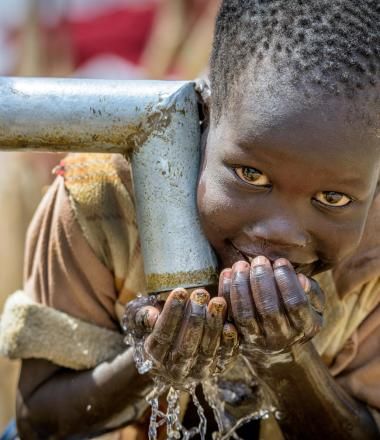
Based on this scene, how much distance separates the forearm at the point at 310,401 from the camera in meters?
1.66

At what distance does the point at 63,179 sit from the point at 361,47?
0.67 meters

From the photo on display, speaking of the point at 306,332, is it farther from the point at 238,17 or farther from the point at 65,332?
the point at 65,332

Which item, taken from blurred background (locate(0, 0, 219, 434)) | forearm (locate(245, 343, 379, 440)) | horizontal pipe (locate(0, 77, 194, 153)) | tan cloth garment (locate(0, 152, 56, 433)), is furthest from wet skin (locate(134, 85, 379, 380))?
blurred background (locate(0, 0, 219, 434))

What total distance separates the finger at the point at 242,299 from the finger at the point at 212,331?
0.7 inches

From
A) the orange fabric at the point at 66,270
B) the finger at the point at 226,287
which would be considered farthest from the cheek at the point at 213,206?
the orange fabric at the point at 66,270

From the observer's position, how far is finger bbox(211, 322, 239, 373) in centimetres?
139

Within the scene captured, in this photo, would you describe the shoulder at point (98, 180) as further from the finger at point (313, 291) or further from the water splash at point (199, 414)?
the finger at point (313, 291)

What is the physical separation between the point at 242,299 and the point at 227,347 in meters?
0.10

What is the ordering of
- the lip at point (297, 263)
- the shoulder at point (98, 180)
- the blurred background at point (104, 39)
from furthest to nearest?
1. the blurred background at point (104, 39)
2. the shoulder at point (98, 180)
3. the lip at point (297, 263)

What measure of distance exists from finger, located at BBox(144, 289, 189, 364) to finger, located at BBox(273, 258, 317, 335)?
5.0 inches

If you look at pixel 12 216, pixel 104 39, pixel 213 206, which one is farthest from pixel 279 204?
pixel 104 39

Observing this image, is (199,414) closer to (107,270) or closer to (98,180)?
(107,270)

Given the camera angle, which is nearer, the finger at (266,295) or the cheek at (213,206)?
the finger at (266,295)

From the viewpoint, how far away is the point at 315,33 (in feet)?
4.57
